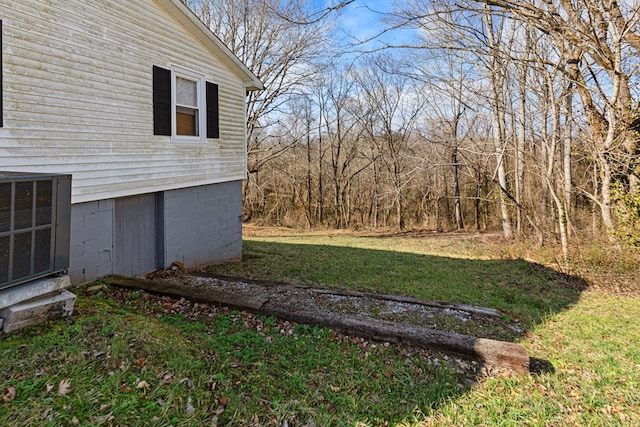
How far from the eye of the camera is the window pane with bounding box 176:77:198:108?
6.53m

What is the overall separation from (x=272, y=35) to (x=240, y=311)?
16.4 metres

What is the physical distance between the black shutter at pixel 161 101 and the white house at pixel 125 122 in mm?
19

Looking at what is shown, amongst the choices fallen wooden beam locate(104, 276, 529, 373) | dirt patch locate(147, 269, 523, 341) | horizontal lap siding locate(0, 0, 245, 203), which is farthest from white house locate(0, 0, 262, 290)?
fallen wooden beam locate(104, 276, 529, 373)

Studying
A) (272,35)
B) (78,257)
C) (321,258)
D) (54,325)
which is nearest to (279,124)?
(272,35)

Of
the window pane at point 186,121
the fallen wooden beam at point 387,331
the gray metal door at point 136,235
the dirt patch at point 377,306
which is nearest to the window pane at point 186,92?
the window pane at point 186,121

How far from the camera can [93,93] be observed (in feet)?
15.9

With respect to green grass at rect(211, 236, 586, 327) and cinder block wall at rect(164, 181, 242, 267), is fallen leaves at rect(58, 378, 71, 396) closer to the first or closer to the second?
green grass at rect(211, 236, 586, 327)

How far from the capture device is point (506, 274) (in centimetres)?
778

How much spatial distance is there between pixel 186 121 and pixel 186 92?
1.84 ft

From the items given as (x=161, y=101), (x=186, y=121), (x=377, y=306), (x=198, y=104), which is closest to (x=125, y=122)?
(x=161, y=101)

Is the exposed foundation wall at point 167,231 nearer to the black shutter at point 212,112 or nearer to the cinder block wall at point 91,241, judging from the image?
the cinder block wall at point 91,241

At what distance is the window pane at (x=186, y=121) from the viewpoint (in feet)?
21.4

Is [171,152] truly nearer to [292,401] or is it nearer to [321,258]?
[321,258]

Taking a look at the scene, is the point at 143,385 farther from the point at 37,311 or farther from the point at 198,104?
the point at 198,104
